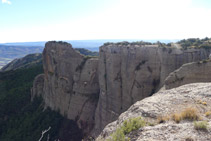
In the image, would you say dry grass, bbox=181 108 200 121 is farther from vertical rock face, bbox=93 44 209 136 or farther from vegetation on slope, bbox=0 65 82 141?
vegetation on slope, bbox=0 65 82 141

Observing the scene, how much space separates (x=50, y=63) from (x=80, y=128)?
39.6ft

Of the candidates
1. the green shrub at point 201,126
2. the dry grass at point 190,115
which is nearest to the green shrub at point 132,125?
the dry grass at point 190,115

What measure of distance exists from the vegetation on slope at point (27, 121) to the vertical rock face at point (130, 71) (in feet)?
18.9

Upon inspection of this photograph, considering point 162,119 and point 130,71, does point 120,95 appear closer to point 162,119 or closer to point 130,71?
point 130,71

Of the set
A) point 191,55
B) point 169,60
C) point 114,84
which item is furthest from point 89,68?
point 191,55

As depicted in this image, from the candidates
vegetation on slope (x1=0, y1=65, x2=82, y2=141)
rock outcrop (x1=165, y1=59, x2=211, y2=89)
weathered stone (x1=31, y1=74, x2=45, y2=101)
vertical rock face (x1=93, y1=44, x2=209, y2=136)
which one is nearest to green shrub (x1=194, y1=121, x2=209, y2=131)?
rock outcrop (x1=165, y1=59, x2=211, y2=89)

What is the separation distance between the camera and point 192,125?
696cm

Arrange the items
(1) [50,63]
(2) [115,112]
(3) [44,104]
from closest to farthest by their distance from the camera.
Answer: (2) [115,112] < (1) [50,63] < (3) [44,104]

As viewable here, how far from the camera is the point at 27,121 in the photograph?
33.2m

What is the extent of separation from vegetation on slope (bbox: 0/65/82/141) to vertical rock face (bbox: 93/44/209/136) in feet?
18.9

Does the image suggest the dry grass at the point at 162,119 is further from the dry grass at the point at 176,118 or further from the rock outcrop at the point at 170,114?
the dry grass at the point at 176,118

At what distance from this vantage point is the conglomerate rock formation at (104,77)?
65.7 feet

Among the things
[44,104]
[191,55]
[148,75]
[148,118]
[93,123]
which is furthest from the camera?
[44,104]

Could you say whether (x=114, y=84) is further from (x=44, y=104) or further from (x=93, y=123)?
(x=44, y=104)
